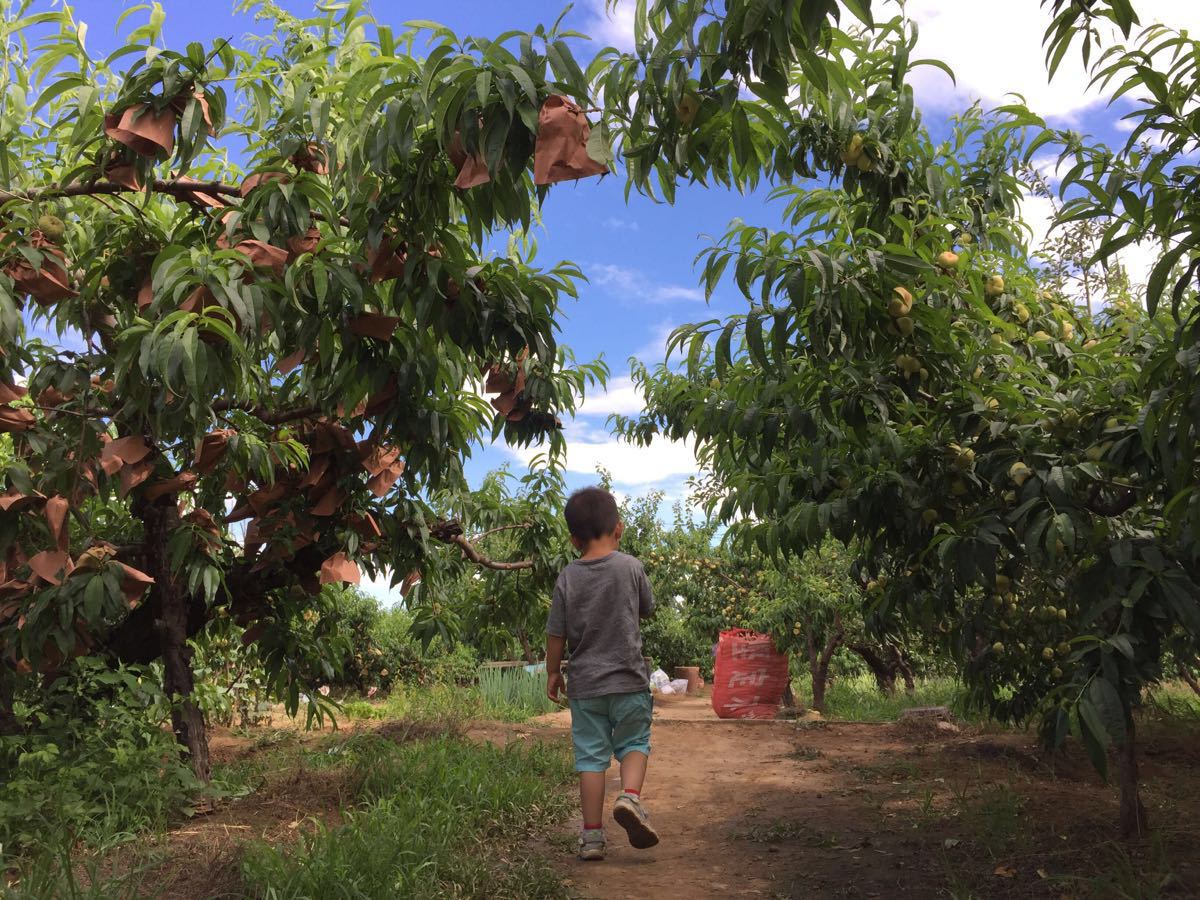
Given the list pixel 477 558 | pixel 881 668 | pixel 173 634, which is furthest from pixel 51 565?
pixel 881 668

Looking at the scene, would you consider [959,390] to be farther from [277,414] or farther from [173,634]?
[173,634]

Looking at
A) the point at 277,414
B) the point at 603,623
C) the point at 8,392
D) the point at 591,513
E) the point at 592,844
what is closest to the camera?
the point at 8,392

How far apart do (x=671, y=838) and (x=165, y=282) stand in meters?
2.74

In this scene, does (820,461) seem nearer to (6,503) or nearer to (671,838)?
(671,838)

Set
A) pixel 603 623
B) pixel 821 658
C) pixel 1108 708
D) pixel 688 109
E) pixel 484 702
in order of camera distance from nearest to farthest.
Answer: pixel 688 109, pixel 1108 708, pixel 603 623, pixel 484 702, pixel 821 658

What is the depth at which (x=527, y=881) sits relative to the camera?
108 inches

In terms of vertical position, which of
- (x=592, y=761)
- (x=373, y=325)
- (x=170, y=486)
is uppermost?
(x=373, y=325)

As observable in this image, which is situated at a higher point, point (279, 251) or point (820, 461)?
point (279, 251)

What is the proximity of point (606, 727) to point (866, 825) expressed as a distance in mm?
1211

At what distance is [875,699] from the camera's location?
11.0 m

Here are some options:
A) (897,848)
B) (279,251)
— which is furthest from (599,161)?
(897,848)

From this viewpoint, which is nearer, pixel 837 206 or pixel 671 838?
pixel 837 206

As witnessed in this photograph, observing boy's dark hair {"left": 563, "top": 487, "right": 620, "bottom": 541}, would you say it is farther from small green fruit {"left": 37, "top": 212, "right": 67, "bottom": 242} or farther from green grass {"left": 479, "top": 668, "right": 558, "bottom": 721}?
green grass {"left": 479, "top": 668, "right": 558, "bottom": 721}

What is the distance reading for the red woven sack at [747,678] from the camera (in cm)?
989
